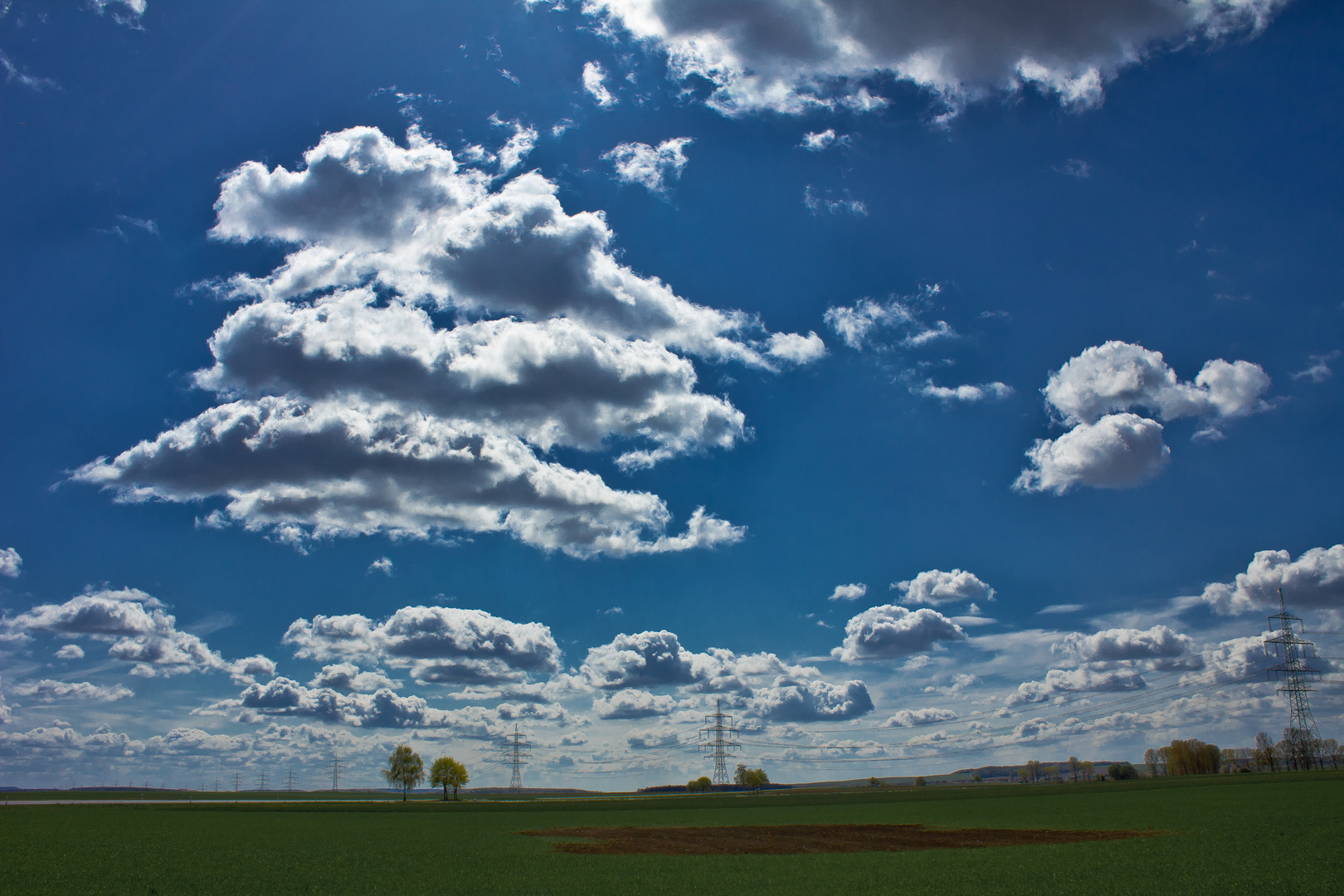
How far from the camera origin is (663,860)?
51.3m

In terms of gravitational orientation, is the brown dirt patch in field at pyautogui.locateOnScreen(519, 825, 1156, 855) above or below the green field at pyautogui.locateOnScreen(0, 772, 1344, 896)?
below

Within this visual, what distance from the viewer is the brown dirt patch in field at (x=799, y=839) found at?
5819 cm

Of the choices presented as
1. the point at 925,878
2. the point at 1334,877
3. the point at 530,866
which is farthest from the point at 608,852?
the point at 1334,877

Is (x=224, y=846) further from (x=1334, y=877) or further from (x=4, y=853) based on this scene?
(x=1334, y=877)

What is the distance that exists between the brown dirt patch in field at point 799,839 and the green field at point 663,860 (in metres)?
4.28

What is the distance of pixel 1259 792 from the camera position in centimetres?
10056

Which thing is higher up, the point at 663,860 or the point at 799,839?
the point at 663,860

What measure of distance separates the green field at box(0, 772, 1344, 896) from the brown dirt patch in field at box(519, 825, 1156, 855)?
4.28m

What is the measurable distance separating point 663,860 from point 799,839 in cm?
2057

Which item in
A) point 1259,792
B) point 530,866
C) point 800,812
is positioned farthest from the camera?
point 800,812

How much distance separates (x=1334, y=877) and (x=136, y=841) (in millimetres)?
78454

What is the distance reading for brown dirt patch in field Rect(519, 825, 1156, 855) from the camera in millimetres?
58188

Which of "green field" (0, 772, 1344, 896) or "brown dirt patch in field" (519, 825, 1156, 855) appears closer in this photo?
"green field" (0, 772, 1344, 896)

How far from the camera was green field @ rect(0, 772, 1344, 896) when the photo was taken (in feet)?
123
